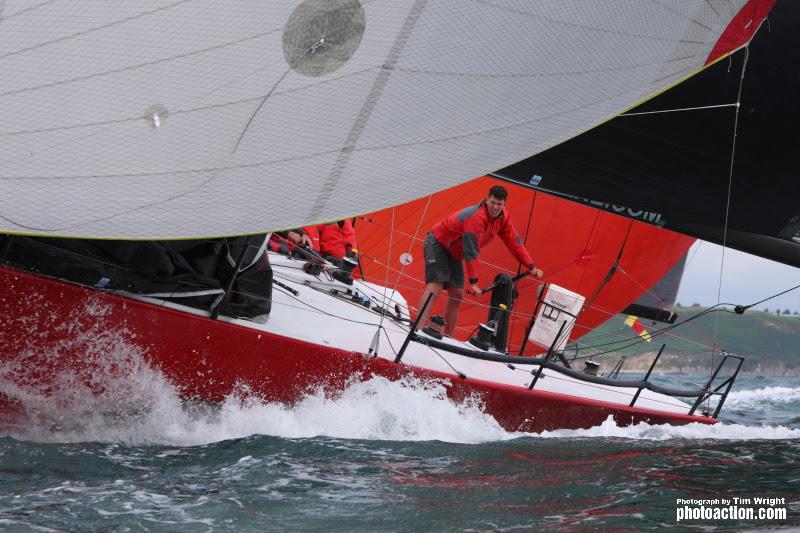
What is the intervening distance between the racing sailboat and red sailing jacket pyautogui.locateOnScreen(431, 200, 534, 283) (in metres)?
1.37

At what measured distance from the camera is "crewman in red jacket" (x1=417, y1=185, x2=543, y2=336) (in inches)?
258

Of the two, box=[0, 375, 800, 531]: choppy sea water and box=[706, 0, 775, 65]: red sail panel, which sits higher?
box=[706, 0, 775, 65]: red sail panel

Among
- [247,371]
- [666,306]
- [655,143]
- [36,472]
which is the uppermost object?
[655,143]

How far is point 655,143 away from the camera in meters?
6.66

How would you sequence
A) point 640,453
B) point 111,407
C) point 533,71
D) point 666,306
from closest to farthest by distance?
point 533,71, point 111,407, point 640,453, point 666,306

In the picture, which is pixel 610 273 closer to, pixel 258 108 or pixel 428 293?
pixel 428 293

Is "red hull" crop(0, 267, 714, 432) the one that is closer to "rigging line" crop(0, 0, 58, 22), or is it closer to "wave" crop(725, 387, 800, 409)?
"rigging line" crop(0, 0, 58, 22)

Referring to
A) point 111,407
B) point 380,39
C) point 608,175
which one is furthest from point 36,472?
point 608,175

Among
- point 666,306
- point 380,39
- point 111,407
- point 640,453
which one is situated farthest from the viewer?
point 666,306

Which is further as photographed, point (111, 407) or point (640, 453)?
point (640, 453)

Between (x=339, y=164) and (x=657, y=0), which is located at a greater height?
(x=657, y=0)

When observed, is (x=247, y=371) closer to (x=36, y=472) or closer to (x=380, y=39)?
(x=36, y=472)

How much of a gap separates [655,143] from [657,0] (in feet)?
6.68

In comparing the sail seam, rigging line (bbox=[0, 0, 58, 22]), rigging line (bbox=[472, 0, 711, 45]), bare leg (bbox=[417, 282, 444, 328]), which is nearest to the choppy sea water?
bare leg (bbox=[417, 282, 444, 328])
